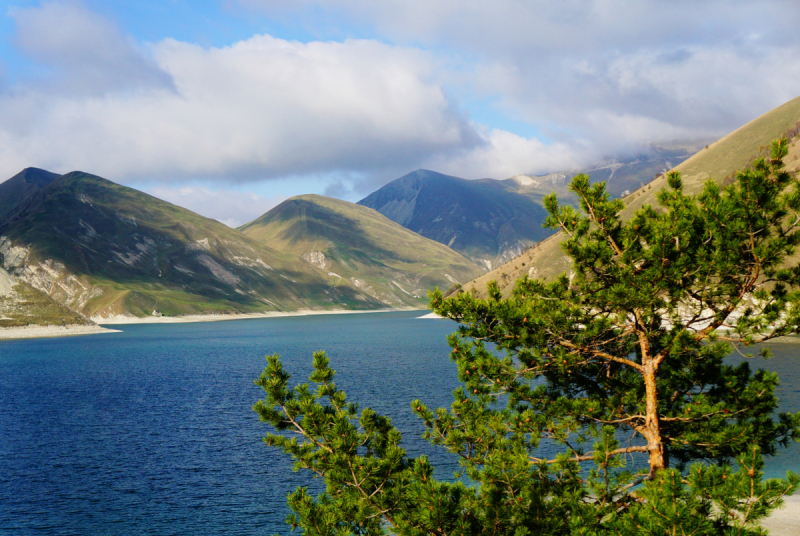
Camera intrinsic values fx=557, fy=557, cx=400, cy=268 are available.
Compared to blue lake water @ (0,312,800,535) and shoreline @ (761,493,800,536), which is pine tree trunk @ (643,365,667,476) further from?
blue lake water @ (0,312,800,535)

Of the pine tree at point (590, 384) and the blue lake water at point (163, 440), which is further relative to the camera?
the blue lake water at point (163, 440)

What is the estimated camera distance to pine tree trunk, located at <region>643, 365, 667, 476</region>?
1689 cm

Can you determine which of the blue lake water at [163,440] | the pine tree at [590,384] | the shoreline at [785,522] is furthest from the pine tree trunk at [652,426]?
the blue lake water at [163,440]

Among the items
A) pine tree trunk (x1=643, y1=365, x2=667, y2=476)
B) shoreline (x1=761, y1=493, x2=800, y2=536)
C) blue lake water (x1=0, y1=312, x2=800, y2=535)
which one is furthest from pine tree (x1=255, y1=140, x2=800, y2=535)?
blue lake water (x1=0, y1=312, x2=800, y2=535)

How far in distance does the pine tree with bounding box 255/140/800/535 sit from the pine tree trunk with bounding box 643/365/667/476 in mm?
44

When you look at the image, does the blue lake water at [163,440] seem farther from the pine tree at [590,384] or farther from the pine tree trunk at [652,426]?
the pine tree trunk at [652,426]

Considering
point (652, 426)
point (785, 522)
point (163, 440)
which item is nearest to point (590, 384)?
point (652, 426)

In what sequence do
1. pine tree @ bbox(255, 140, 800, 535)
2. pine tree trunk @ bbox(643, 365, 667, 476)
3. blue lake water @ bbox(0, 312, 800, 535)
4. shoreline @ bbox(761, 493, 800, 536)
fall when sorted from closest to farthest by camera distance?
pine tree @ bbox(255, 140, 800, 535), pine tree trunk @ bbox(643, 365, 667, 476), shoreline @ bbox(761, 493, 800, 536), blue lake water @ bbox(0, 312, 800, 535)

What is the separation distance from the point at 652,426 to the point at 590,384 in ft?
10.6

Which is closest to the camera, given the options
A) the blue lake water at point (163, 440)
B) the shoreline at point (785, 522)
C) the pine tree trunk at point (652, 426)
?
the pine tree trunk at point (652, 426)

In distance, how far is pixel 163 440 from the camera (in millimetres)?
53062

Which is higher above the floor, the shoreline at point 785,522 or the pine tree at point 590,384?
the pine tree at point 590,384

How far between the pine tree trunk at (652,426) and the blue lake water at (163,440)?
75.6ft

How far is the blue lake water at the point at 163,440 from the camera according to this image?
34.9 meters
